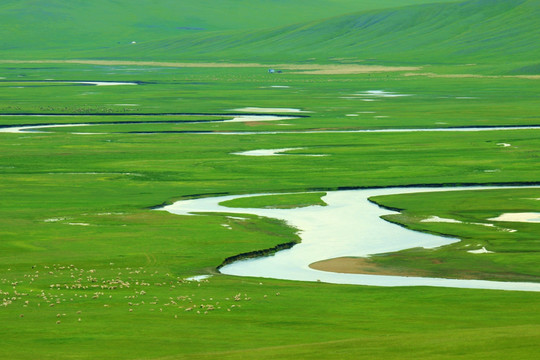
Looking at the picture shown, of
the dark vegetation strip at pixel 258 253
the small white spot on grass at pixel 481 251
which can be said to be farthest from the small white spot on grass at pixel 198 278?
the small white spot on grass at pixel 481 251

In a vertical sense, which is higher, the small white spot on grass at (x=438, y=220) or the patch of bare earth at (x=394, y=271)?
the patch of bare earth at (x=394, y=271)

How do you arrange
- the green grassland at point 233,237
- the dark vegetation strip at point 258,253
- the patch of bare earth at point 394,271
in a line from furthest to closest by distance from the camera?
the dark vegetation strip at point 258,253, the patch of bare earth at point 394,271, the green grassland at point 233,237

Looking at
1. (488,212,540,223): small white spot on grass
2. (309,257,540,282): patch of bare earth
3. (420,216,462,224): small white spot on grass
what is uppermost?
(309,257,540,282): patch of bare earth

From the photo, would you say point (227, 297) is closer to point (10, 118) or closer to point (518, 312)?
point (518, 312)

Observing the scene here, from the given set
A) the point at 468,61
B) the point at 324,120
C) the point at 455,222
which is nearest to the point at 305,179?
the point at 455,222

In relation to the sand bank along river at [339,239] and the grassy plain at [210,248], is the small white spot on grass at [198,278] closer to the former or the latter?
the grassy plain at [210,248]

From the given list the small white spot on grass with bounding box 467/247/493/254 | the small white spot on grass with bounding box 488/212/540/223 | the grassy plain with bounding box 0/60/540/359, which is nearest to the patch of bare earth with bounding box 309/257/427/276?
the grassy plain with bounding box 0/60/540/359

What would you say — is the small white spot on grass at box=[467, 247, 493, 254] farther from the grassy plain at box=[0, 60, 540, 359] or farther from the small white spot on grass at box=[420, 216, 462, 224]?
the small white spot on grass at box=[420, 216, 462, 224]

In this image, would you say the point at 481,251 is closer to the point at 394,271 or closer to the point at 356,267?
the point at 394,271
